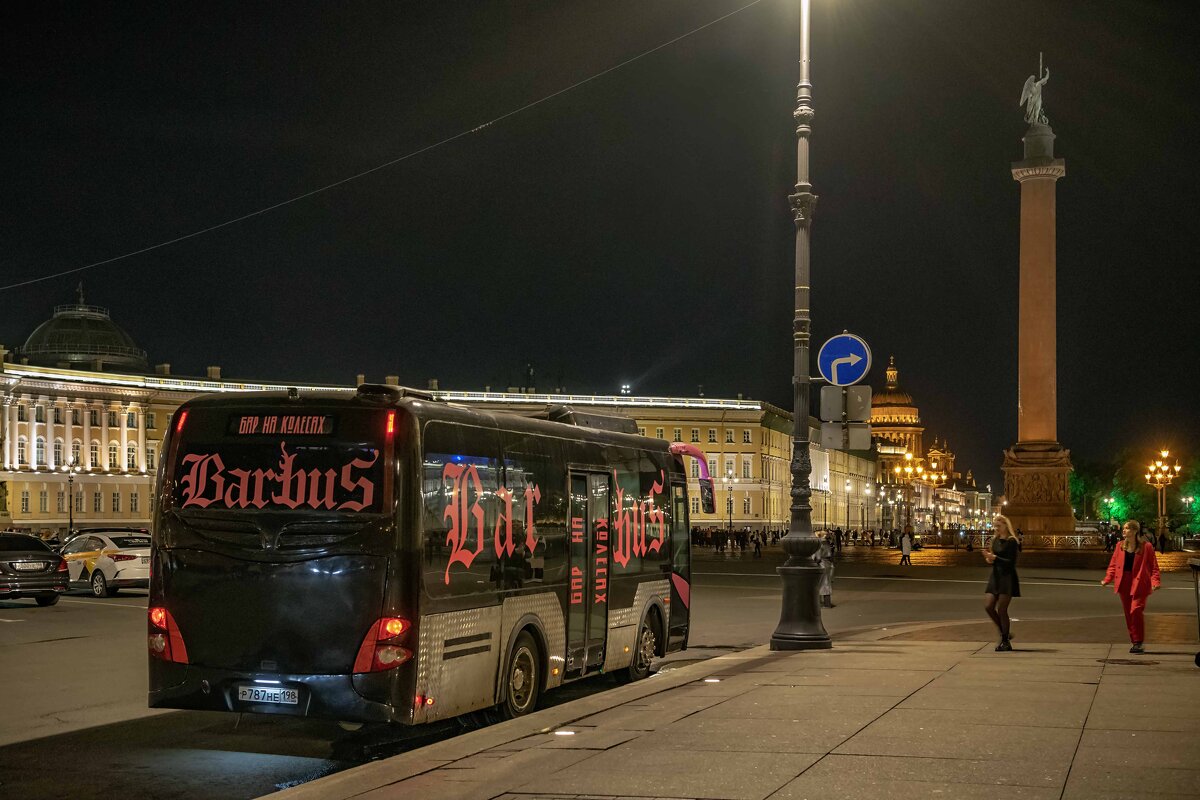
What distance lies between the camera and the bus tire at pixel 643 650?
1471 cm

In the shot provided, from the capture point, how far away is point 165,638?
10406mm

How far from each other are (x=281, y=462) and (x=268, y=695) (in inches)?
67.1

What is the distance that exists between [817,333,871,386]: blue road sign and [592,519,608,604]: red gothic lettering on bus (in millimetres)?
4991

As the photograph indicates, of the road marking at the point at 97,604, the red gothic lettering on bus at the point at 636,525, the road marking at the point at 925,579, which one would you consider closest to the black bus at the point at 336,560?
the red gothic lettering on bus at the point at 636,525

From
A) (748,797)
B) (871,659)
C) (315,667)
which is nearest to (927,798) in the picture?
(748,797)

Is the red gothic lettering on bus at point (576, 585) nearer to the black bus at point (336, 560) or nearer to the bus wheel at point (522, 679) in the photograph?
the bus wheel at point (522, 679)

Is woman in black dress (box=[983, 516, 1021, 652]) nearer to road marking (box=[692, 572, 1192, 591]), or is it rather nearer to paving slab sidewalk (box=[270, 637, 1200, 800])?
paving slab sidewalk (box=[270, 637, 1200, 800])

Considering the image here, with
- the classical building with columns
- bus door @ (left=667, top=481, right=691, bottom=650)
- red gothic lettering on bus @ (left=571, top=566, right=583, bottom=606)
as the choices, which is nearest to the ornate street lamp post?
bus door @ (left=667, top=481, right=691, bottom=650)

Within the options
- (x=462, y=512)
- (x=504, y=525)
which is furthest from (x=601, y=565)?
(x=462, y=512)

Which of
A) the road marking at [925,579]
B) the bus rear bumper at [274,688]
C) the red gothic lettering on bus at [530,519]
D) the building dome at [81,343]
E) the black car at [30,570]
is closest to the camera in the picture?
the bus rear bumper at [274,688]

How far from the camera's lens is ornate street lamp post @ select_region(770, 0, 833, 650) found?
16.9 m

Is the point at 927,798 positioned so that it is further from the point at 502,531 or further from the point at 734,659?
the point at 734,659

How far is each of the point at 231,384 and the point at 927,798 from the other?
13055 centimetres

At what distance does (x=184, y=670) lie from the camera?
10289mm
